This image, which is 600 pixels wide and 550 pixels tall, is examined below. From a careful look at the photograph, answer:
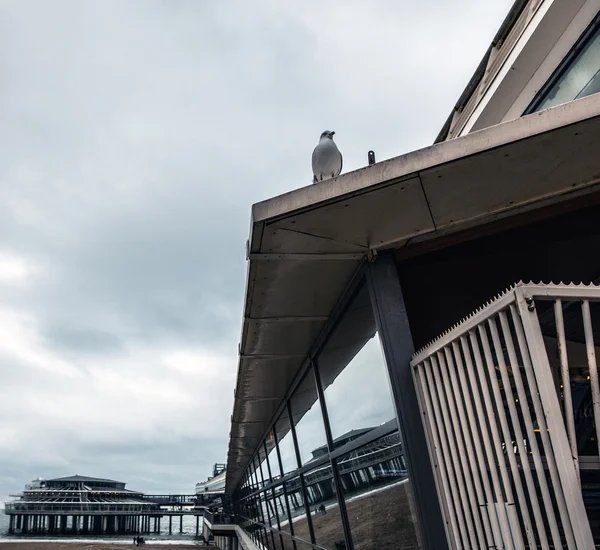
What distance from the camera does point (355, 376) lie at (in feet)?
18.1

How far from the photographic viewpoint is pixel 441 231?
14.7 feet

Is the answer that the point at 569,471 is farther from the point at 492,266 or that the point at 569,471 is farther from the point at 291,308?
the point at 291,308

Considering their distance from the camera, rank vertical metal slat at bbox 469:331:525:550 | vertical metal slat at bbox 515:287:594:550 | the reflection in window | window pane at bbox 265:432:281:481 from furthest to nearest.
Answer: window pane at bbox 265:432:281:481, the reflection in window, vertical metal slat at bbox 469:331:525:550, vertical metal slat at bbox 515:287:594:550

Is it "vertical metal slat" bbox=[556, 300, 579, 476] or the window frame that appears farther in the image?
the window frame

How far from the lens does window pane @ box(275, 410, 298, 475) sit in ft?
33.4

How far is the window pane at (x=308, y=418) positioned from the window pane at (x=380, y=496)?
107cm

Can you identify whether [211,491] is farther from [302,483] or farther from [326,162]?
[326,162]

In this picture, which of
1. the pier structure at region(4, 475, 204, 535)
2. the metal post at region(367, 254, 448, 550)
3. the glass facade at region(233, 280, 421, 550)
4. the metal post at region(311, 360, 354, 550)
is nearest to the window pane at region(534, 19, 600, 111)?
the metal post at region(367, 254, 448, 550)

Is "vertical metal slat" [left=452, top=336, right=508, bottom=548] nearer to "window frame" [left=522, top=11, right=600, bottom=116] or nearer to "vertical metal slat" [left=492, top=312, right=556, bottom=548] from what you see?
"vertical metal slat" [left=492, top=312, right=556, bottom=548]

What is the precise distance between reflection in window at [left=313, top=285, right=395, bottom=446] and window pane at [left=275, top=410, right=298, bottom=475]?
3.68m

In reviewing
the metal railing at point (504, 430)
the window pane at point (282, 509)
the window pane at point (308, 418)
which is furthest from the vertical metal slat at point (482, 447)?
the window pane at point (282, 509)

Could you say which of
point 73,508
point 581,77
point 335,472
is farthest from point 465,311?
point 73,508

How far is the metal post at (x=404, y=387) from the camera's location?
3756 millimetres

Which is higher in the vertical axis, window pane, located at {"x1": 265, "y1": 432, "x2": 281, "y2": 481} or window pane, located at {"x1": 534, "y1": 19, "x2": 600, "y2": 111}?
window pane, located at {"x1": 534, "y1": 19, "x2": 600, "y2": 111}
